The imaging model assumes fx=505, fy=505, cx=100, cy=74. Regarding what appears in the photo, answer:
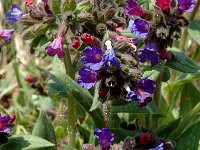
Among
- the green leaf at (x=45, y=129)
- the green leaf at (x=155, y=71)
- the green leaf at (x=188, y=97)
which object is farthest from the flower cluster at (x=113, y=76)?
the green leaf at (x=188, y=97)

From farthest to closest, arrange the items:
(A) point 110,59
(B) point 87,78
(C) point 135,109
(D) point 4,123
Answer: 1. (C) point 135,109
2. (D) point 4,123
3. (B) point 87,78
4. (A) point 110,59

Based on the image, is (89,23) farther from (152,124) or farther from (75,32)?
(152,124)

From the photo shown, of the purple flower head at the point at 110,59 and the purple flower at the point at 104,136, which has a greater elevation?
the purple flower head at the point at 110,59

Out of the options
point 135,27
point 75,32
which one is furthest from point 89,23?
point 135,27

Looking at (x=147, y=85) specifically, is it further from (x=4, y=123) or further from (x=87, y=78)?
(x=4, y=123)

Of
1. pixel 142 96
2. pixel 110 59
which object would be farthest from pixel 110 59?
pixel 142 96

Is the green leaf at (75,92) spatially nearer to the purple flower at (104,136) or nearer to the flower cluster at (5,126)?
the flower cluster at (5,126)

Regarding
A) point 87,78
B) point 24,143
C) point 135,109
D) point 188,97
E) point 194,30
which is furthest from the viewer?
point 188,97
